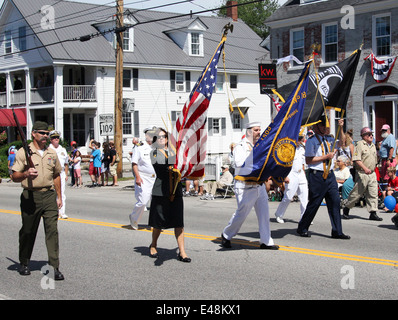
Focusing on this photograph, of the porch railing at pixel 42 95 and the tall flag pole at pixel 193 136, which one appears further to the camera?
the porch railing at pixel 42 95

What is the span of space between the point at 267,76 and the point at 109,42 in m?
16.7

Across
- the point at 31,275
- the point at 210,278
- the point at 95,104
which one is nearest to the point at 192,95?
the point at 210,278

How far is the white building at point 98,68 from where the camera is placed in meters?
37.5

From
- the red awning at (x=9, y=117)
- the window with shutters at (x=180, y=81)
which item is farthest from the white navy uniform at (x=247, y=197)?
the window with shutters at (x=180, y=81)

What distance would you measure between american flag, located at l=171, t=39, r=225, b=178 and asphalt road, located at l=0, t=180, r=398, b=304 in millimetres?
1437

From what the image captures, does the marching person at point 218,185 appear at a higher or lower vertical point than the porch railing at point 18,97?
lower

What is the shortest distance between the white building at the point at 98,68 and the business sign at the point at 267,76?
1013 cm

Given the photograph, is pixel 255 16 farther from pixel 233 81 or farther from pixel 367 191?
pixel 367 191

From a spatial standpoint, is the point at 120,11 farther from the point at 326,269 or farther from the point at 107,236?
the point at 326,269

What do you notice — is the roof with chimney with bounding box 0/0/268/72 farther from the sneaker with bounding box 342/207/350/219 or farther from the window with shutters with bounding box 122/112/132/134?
the sneaker with bounding box 342/207/350/219

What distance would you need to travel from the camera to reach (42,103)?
38656 millimetres

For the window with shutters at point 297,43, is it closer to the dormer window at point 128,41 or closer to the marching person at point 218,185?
the marching person at point 218,185

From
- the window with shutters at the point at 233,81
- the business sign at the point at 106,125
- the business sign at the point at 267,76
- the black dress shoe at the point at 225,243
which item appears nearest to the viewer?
the black dress shoe at the point at 225,243
